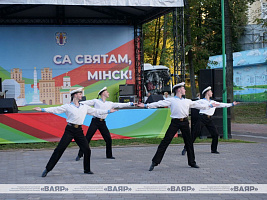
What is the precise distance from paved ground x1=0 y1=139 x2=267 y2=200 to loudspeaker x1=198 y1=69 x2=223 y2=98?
10.7 ft

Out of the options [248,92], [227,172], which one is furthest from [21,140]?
[248,92]

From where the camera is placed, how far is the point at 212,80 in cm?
1650

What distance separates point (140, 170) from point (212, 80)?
755cm

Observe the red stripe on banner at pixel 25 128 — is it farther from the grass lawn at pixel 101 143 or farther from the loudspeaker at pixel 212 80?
the loudspeaker at pixel 212 80

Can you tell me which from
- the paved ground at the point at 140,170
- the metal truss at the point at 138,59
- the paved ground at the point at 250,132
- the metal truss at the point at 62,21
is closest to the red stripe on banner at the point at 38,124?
the paved ground at the point at 140,170

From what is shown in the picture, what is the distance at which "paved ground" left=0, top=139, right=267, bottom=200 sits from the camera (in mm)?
7492

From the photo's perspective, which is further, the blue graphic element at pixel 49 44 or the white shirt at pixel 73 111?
the blue graphic element at pixel 49 44

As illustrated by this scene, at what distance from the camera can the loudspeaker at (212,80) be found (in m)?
16.4

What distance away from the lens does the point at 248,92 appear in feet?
123

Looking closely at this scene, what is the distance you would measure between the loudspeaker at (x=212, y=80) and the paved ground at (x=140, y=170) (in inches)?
128

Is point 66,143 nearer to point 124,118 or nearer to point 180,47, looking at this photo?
point 124,118

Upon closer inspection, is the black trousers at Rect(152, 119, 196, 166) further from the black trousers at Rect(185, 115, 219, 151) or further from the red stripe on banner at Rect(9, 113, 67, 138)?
the red stripe on banner at Rect(9, 113, 67, 138)

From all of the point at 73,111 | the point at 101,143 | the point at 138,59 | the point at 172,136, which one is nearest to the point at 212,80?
the point at 101,143

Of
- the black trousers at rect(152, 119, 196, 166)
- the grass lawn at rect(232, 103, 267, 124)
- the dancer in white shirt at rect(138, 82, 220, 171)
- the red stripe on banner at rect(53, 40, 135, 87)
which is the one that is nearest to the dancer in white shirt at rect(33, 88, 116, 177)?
the dancer in white shirt at rect(138, 82, 220, 171)
